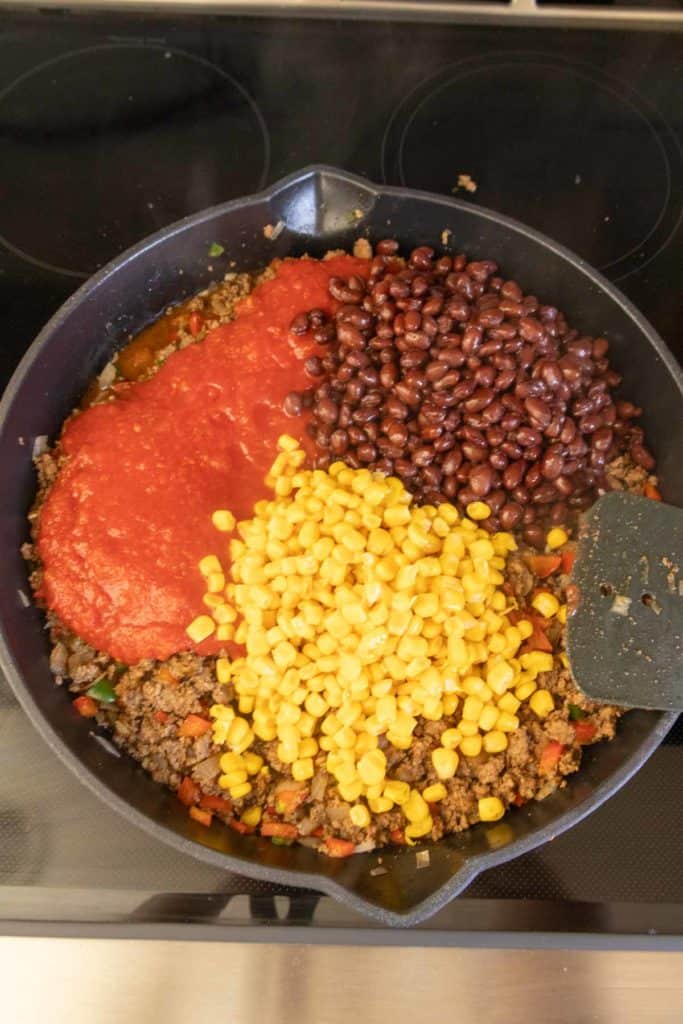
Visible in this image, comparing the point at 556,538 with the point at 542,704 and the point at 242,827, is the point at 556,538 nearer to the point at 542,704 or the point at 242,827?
the point at 542,704

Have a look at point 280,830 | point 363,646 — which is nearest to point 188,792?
point 280,830

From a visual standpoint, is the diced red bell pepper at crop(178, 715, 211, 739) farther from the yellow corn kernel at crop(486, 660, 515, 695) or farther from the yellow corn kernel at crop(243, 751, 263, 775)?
the yellow corn kernel at crop(486, 660, 515, 695)

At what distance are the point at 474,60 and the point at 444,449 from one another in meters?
1.32

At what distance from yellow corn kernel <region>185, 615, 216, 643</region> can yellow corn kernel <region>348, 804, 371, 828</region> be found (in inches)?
18.0

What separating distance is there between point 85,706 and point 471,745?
2.60ft

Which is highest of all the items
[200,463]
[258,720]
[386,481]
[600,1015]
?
[200,463]

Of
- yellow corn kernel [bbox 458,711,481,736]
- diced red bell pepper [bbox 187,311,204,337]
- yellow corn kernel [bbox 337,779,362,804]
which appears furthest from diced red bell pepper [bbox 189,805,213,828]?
diced red bell pepper [bbox 187,311,204,337]

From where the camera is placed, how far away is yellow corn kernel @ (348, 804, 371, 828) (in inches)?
67.8

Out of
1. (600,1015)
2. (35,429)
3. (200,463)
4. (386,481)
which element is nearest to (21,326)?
(35,429)

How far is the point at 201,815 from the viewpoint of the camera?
174 cm

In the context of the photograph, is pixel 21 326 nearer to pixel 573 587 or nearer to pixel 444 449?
pixel 444 449

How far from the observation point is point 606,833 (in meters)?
1.81

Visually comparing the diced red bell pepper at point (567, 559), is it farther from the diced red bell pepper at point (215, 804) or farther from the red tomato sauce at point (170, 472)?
the diced red bell pepper at point (215, 804)

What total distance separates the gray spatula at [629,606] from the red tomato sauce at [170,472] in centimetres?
74
